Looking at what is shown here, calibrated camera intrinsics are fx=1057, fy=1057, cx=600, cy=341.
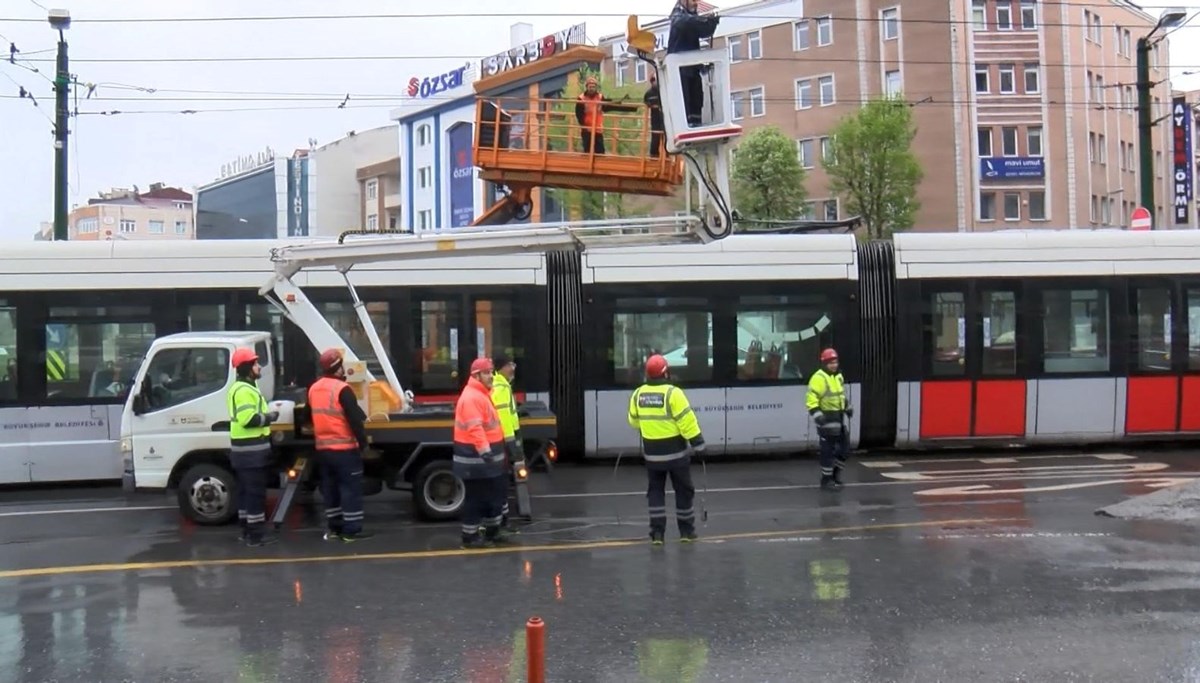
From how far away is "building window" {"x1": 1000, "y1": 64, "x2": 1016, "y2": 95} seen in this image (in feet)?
149

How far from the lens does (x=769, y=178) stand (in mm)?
38312

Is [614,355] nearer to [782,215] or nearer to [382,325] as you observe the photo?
[382,325]

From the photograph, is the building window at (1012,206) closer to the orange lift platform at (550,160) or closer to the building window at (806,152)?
the building window at (806,152)

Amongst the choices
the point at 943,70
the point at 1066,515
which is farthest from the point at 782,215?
the point at 1066,515

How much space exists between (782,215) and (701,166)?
29.1 m

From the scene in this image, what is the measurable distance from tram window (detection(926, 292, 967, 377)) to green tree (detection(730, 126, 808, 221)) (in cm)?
2307

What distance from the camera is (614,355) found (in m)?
14.8

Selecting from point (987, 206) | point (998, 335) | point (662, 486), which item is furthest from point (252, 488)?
point (987, 206)

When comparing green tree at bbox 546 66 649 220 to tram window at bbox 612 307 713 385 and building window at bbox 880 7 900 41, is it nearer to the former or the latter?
tram window at bbox 612 307 713 385

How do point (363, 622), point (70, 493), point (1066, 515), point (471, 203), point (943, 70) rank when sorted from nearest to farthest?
point (363, 622) < point (1066, 515) < point (70, 493) < point (943, 70) < point (471, 203)

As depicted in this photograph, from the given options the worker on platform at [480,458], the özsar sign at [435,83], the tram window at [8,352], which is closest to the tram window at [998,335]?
the worker on platform at [480,458]

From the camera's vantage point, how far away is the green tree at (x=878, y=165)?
35.1 metres

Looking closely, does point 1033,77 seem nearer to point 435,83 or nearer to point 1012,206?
point 1012,206

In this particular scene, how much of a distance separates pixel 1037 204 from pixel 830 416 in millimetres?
38135
